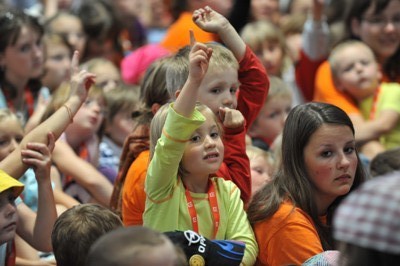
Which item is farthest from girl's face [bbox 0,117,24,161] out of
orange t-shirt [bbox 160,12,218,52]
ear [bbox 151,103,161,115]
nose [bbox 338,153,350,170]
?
orange t-shirt [bbox 160,12,218,52]

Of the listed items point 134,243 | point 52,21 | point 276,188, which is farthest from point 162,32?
point 134,243

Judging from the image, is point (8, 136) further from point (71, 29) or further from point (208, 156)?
point (71, 29)

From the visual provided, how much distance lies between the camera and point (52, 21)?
24.2 feet

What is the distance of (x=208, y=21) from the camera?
385cm

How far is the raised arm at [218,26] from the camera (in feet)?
12.5

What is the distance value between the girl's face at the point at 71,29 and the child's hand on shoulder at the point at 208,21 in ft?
11.3

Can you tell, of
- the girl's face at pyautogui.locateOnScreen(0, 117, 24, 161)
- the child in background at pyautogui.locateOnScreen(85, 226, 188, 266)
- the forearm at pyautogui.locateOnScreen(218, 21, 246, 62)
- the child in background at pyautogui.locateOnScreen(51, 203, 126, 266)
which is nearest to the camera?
the child in background at pyautogui.locateOnScreen(85, 226, 188, 266)

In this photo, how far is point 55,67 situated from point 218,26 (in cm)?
294

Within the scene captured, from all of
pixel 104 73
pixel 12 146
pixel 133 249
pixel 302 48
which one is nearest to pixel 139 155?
pixel 12 146

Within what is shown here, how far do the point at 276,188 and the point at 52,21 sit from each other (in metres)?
4.08

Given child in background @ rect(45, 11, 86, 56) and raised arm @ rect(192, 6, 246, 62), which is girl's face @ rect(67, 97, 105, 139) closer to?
raised arm @ rect(192, 6, 246, 62)

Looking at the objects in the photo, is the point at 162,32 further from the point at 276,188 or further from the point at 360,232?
the point at 360,232

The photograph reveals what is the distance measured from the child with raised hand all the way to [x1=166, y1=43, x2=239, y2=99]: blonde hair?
1.17 ft

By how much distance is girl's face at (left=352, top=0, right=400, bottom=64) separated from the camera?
6094 mm
